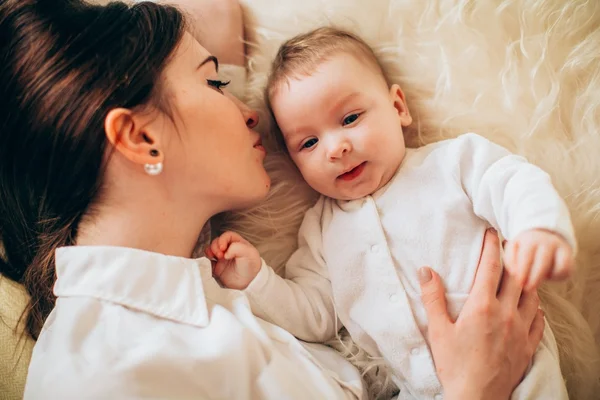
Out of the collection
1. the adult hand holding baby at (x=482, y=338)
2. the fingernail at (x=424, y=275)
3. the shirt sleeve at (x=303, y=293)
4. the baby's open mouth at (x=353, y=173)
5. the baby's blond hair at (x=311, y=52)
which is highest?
the baby's blond hair at (x=311, y=52)

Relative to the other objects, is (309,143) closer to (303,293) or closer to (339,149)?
(339,149)

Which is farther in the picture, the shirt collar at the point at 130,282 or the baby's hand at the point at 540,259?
the shirt collar at the point at 130,282

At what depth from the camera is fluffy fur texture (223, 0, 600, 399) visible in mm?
1038

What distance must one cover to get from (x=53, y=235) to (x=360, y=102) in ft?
2.23

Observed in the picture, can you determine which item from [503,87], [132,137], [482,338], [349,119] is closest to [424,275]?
[482,338]

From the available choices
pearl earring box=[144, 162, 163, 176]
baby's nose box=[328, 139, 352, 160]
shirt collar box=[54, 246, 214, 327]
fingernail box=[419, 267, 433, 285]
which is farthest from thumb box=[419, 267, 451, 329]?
pearl earring box=[144, 162, 163, 176]

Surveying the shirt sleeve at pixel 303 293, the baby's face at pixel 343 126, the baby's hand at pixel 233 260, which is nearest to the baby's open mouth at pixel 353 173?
the baby's face at pixel 343 126

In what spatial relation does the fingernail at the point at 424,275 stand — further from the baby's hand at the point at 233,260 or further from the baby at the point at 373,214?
the baby's hand at the point at 233,260

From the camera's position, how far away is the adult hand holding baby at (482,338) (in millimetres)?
891

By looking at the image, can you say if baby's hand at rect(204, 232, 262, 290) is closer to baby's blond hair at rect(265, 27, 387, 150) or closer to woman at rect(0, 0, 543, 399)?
woman at rect(0, 0, 543, 399)

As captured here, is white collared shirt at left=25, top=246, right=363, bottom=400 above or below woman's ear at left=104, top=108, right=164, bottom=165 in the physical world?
below

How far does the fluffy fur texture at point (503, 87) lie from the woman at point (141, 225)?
0.57 ft

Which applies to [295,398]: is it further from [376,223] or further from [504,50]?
[504,50]

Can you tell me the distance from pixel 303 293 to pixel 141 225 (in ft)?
1.33
